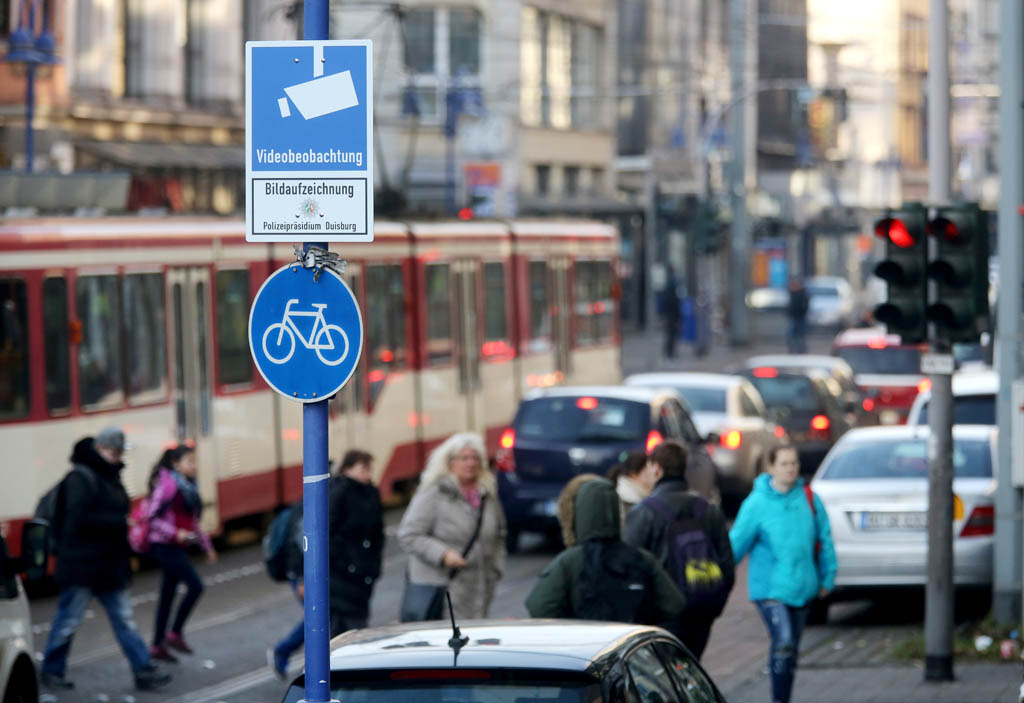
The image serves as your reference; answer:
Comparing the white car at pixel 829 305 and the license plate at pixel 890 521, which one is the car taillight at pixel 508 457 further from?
the white car at pixel 829 305

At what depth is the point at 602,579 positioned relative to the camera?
896cm

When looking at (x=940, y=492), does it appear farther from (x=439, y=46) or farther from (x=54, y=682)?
(x=439, y=46)

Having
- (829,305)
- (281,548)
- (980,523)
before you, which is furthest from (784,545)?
(829,305)

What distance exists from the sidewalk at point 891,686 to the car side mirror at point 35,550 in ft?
15.1

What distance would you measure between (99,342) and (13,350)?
3.43ft

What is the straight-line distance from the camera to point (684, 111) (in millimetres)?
65938

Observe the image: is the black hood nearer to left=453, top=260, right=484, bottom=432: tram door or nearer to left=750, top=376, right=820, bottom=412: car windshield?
left=453, top=260, right=484, bottom=432: tram door

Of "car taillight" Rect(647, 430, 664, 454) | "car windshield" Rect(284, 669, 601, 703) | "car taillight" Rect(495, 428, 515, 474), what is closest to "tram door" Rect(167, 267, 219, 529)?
"car taillight" Rect(495, 428, 515, 474)

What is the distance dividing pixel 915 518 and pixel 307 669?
912 cm

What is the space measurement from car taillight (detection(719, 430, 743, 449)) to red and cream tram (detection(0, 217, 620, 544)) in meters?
3.64

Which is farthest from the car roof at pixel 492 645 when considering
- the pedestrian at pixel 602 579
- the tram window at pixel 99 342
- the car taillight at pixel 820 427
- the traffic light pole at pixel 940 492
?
the car taillight at pixel 820 427

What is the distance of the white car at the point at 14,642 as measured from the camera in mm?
8664

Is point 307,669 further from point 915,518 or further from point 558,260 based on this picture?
point 558,260

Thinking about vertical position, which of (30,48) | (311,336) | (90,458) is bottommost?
(90,458)
